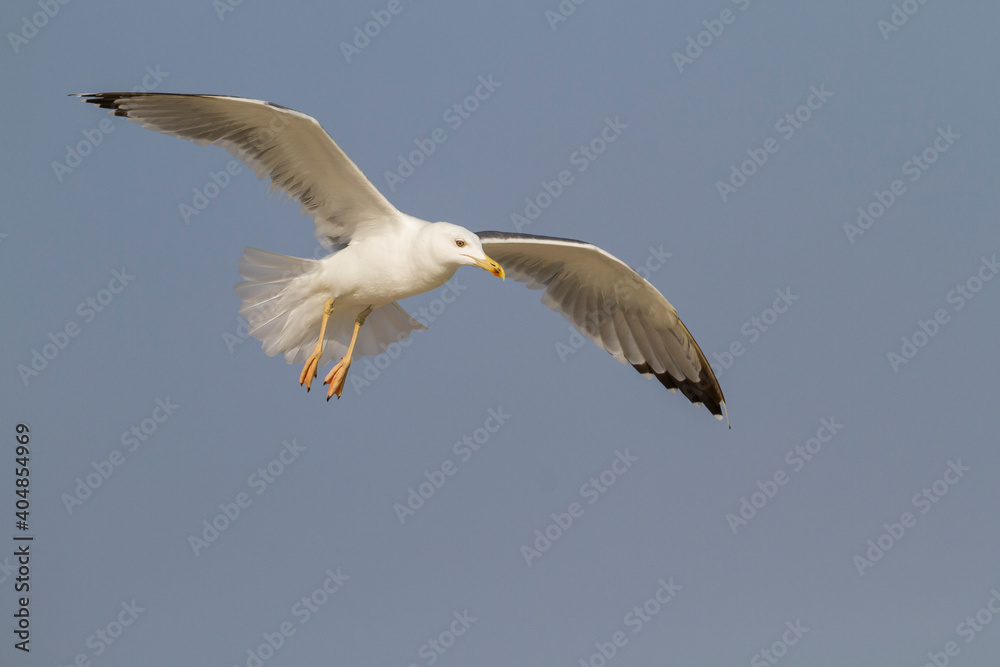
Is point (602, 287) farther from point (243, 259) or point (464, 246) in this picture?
point (243, 259)

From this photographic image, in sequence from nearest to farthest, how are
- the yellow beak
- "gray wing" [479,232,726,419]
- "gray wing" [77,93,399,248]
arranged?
the yellow beak
"gray wing" [77,93,399,248]
"gray wing" [479,232,726,419]

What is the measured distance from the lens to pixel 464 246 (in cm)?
605

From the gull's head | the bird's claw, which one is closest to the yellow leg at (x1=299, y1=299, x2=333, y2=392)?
the bird's claw

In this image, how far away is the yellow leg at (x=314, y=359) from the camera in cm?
652

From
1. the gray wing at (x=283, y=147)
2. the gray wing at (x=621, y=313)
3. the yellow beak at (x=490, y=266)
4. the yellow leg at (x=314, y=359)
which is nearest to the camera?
the yellow beak at (x=490, y=266)

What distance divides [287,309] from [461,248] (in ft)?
4.29

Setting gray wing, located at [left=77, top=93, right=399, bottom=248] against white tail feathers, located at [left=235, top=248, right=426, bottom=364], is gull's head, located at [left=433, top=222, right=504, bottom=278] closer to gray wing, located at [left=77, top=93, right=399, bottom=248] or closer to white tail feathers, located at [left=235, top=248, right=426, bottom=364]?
gray wing, located at [left=77, top=93, right=399, bottom=248]

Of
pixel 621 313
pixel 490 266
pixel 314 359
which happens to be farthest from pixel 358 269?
pixel 621 313

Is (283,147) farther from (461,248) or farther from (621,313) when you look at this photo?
(621,313)

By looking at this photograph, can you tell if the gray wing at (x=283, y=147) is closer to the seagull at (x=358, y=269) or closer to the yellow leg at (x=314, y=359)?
the seagull at (x=358, y=269)

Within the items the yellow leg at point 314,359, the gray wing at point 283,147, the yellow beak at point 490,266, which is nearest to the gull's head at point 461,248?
the yellow beak at point 490,266

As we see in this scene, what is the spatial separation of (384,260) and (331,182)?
57 centimetres

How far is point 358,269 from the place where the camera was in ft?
21.2

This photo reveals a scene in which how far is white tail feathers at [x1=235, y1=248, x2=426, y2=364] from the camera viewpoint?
6691mm
